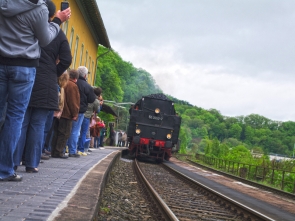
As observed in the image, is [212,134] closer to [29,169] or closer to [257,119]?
[257,119]

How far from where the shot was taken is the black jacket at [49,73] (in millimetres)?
6562

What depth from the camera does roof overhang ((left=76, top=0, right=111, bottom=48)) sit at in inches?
989

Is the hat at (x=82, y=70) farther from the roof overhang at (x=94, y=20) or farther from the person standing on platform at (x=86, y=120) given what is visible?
the roof overhang at (x=94, y=20)

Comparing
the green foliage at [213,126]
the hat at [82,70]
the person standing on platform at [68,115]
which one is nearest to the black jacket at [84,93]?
the hat at [82,70]

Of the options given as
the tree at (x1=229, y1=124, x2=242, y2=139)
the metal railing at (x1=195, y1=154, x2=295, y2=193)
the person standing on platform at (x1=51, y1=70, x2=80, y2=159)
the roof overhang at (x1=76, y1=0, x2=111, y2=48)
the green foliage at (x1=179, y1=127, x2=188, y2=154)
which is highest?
the tree at (x1=229, y1=124, x2=242, y2=139)

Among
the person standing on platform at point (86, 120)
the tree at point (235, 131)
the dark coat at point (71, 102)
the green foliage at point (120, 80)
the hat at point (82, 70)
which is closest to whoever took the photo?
the dark coat at point (71, 102)

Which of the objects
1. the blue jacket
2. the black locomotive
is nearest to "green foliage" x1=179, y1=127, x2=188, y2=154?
the black locomotive

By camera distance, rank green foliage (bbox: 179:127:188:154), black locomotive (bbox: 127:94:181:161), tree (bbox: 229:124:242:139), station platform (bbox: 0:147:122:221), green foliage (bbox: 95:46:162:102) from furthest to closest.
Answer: tree (bbox: 229:124:242:139)
green foliage (bbox: 179:127:188:154)
green foliage (bbox: 95:46:162:102)
black locomotive (bbox: 127:94:181:161)
station platform (bbox: 0:147:122:221)

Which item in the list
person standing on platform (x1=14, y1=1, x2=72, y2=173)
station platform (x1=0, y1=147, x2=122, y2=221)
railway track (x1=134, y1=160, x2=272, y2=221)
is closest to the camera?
station platform (x1=0, y1=147, x2=122, y2=221)

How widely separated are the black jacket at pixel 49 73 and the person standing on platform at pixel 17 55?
1029mm

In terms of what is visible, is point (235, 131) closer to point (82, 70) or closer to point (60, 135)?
point (82, 70)

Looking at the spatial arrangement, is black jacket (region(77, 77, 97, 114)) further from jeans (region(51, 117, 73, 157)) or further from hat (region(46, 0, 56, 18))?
hat (region(46, 0, 56, 18))

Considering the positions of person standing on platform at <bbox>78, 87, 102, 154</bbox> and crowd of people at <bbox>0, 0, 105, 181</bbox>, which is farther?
person standing on platform at <bbox>78, 87, 102, 154</bbox>

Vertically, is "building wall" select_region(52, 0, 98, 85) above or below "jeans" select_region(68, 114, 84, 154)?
above
